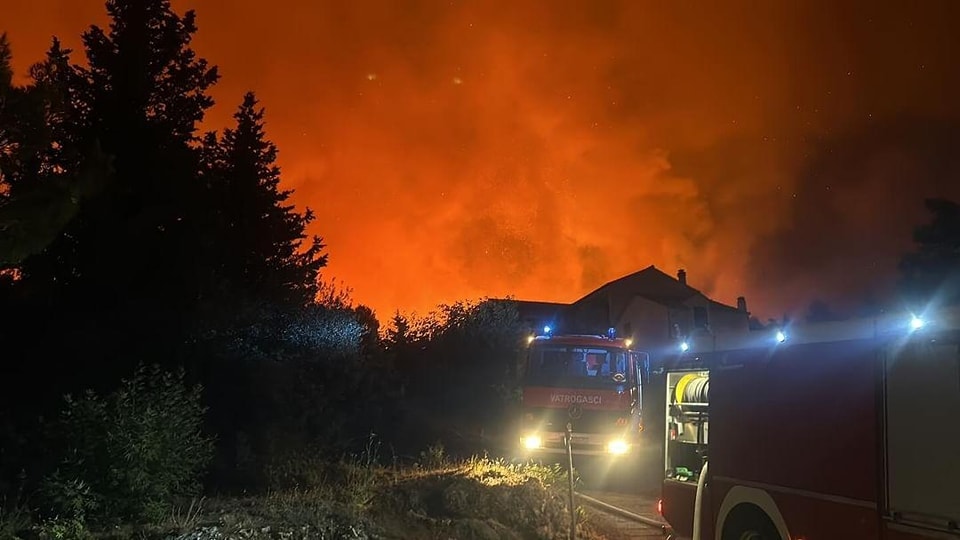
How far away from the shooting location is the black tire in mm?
5684

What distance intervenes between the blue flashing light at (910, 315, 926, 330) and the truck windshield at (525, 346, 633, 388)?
9621 mm

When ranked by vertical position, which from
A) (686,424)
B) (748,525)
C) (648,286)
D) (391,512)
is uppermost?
(648,286)

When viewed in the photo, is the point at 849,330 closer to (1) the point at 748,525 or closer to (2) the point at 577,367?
(1) the point at 748,525

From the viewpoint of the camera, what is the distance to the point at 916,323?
176 inches

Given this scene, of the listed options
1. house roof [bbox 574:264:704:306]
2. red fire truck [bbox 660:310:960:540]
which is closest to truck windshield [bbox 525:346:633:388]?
red fire truck [bbox 660:310:960:540]

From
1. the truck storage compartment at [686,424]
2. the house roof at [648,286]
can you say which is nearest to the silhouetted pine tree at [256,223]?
the truck storage compartment at [686,424]

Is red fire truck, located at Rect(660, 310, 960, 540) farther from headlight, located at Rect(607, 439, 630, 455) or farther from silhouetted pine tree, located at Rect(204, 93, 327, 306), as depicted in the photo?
silhouetted pine tree, located at Rect(204, 93, 327, 306)

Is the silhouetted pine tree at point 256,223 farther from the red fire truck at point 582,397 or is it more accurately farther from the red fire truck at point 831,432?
the red fire truck at point 831,432

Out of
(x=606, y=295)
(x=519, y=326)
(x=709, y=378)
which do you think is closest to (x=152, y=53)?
(x=519, y=326)

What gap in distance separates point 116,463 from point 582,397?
28.1 ft

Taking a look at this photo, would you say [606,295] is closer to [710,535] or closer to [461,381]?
[461,381]

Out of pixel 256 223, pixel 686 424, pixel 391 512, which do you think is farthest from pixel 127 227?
pixel 686 424

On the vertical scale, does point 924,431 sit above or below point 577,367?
below

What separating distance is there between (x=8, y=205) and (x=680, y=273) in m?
52.1
